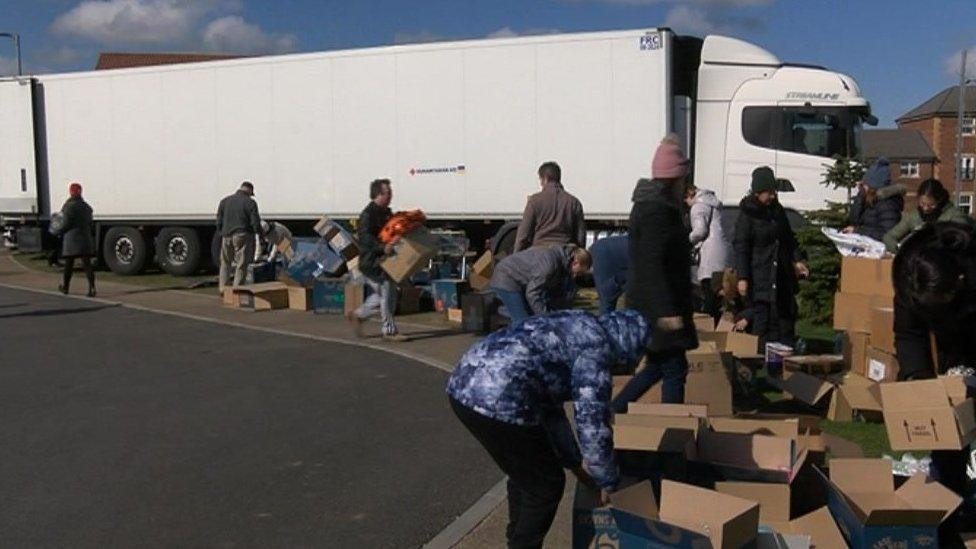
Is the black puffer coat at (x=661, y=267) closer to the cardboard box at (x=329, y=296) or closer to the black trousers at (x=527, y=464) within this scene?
the black trousers at (x=527, y=464)

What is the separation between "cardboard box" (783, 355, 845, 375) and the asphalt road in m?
2.64

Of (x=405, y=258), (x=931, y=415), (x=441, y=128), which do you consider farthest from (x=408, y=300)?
(x=931, y=415)

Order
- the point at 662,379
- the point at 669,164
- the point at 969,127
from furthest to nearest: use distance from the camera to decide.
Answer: the point at 969,127
the point at 662,379
the point at 669,164

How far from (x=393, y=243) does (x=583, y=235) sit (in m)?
2.37

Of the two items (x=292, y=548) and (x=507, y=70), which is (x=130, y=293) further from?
(x=292, y=548)

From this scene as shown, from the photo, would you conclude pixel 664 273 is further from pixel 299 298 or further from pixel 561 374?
pixel 299 298

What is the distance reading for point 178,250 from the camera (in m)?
20.7

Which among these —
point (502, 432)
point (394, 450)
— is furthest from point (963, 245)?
point (394, 450)

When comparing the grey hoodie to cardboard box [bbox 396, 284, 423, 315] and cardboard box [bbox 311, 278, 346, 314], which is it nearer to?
cardboard box [bbox 396, 284, 423, 315]

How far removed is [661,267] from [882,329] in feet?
8.15

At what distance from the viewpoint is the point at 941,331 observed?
4.70 m

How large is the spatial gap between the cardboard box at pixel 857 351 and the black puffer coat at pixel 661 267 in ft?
8.37

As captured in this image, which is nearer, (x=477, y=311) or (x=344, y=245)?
(x=477, y=311)

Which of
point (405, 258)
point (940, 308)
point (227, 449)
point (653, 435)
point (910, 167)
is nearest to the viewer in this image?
point (940, 308)
